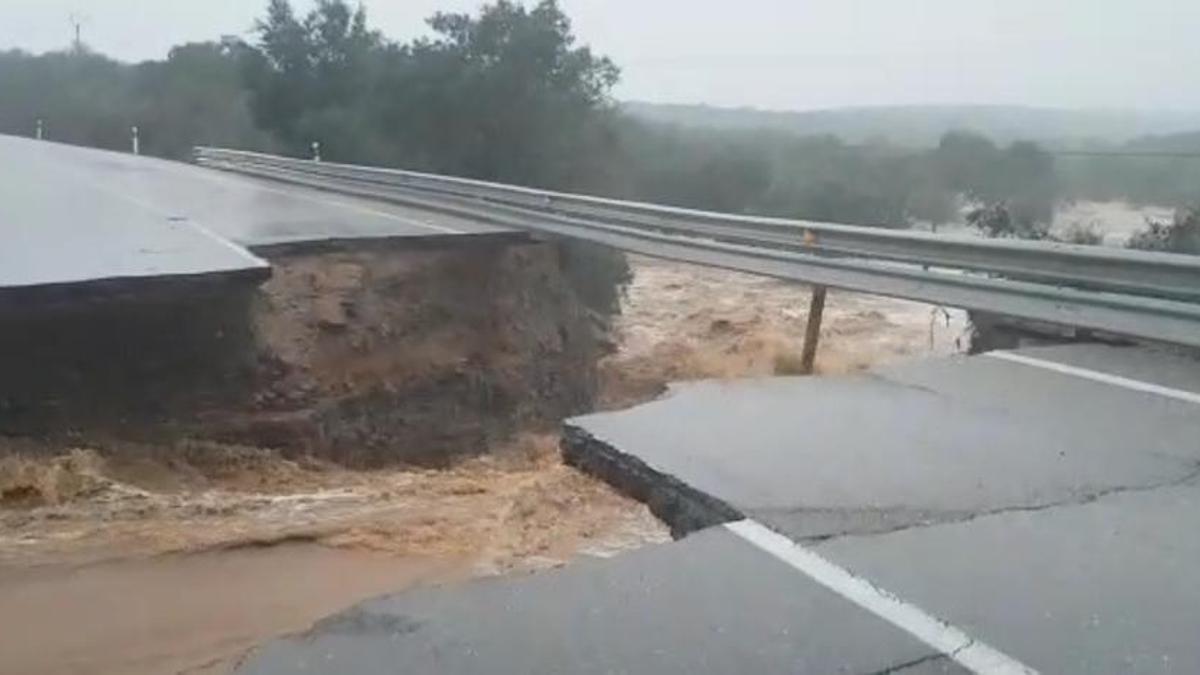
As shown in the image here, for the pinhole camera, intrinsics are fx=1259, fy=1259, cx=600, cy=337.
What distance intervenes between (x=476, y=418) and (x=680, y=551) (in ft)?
25.8

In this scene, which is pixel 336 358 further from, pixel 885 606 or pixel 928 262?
pixel 885 606

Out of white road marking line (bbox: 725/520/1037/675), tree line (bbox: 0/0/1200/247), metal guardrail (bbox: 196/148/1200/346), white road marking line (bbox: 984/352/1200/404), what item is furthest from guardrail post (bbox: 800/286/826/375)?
tree line (bbox: 0/0/1200/247)

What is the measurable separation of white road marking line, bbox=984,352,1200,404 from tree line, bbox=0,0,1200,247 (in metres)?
16.6

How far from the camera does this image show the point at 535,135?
36125mm

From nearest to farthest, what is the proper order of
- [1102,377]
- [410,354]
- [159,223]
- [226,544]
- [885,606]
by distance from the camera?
[885,606] < [226,544] < [1102,377] < [410,354] < [159,223]

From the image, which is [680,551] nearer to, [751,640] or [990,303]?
[751,640]

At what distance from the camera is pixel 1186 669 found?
11.7 feet

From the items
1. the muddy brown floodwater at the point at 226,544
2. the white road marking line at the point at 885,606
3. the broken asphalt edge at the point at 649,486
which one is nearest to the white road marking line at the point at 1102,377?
the muddy brown floodwater at the point at 226,544

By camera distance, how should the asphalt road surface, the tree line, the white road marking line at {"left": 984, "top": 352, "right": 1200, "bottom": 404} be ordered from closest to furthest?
the white road marking line at {"left": 984, "top": 352, "right": 1200, "bottom": 404}
the asphalt road surface
the tree line

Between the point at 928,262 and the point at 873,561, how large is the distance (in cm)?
510

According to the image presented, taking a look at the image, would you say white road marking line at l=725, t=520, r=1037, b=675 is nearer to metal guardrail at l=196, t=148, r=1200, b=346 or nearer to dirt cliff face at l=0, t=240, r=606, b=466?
metal guardrail at l=196, t=148, r=1200, b=346

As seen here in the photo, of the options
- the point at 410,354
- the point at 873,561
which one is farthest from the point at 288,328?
the point at 873,561

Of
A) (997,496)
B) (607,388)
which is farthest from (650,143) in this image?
(997,496)

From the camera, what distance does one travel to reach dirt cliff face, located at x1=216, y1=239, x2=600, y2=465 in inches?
419
